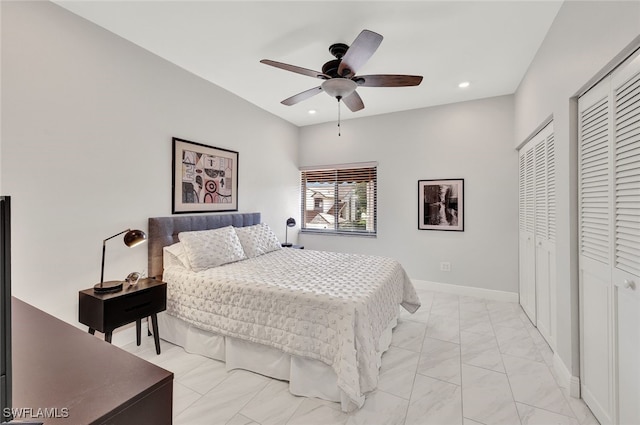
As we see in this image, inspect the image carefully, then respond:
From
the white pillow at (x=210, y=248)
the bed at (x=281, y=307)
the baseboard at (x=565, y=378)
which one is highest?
the white pillow at (x=210, y=248)

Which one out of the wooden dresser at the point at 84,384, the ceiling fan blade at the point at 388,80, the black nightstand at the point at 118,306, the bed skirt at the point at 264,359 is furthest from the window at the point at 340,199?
the wooden dresser at the point at 84,384

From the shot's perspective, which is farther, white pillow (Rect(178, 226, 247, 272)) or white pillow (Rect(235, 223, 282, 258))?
white pillow (Rect(235, 223, 282, 258))

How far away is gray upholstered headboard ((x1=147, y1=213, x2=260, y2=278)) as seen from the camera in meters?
2.75

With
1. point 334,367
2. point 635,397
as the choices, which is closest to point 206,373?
point 334,367

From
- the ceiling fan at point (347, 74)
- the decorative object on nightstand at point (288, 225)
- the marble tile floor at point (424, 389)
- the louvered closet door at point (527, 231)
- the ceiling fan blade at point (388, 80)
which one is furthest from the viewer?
the decorative object on nightstand at point (288, 225)

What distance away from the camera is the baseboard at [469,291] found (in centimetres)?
369

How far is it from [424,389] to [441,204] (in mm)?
2704

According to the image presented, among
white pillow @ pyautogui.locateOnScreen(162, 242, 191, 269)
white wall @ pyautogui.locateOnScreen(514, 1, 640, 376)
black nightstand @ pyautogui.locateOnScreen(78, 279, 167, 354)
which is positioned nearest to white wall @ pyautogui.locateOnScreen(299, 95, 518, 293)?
white wall @ pyautogui.locateOnScreen(514, 1, 640, 376)

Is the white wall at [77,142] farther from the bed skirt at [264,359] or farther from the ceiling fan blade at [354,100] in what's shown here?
the ceiling fan blade at [354,100]

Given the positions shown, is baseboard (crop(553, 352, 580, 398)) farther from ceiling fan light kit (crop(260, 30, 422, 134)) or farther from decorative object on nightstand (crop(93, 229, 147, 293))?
decorative object on nightstand (crop(93, 229, 147, 293))

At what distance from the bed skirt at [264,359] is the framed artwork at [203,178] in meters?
1.23

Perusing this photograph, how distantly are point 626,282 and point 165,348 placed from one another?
3264mm

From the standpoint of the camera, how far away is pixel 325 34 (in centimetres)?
241

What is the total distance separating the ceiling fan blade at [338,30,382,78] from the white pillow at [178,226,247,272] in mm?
2011
